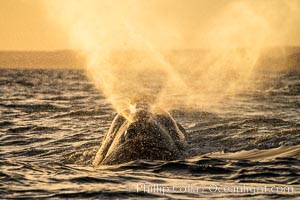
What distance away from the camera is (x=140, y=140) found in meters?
11.3

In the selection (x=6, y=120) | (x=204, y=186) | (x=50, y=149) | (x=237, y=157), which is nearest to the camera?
(x=204, y=186)

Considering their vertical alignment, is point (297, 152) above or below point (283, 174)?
above

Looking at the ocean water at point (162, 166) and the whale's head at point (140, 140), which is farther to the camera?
the whale's head at point (140, 140)

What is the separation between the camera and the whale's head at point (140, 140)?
10.9 m

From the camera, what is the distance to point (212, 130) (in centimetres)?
1708

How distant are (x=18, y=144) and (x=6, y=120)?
6.33 m

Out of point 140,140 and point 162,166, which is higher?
point 140,140

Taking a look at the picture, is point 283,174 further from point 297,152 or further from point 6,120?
point 6,120

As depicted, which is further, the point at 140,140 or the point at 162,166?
the point at 140,140

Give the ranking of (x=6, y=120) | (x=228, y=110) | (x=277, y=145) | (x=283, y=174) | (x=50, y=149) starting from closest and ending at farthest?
(x=283, y=174) < (x=277, y=145) < (x=50, y=149) < (x=6, y=120) < (x=228, y=110)

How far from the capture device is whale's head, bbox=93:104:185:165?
10.9 m

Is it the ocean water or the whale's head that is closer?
the ocean water

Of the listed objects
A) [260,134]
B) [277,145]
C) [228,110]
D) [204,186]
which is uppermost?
[228,110]

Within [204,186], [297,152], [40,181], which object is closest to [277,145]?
[297,152]
